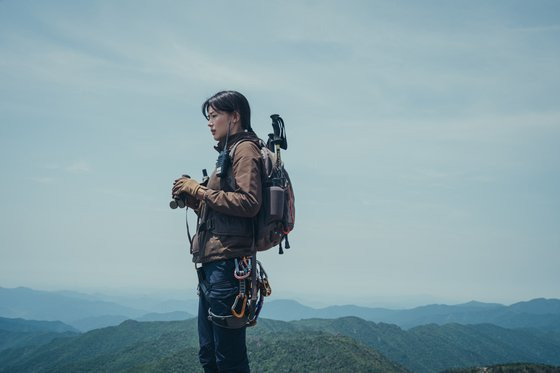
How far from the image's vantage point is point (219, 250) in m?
4.80

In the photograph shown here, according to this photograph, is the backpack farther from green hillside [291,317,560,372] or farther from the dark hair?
green hillside [291,317,560,372]

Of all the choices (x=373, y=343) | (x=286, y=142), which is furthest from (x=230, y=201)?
(x=373, y=343)

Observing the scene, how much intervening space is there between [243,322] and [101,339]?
177 meters

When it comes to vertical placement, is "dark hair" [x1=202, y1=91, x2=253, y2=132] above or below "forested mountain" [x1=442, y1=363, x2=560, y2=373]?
above

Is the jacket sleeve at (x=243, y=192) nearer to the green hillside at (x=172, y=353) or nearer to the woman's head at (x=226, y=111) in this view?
the woman's head at (x=226, y=111)

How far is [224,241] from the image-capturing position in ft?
15.8

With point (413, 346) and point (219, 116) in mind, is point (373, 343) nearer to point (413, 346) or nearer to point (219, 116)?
point (413, 346)

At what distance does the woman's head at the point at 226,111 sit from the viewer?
529 cm

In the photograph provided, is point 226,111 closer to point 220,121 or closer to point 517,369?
point 220,121

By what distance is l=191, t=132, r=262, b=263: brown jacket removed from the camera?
4703mm

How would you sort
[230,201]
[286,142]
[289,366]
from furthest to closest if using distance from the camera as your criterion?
[289,366]
[286,142]
[230,201]

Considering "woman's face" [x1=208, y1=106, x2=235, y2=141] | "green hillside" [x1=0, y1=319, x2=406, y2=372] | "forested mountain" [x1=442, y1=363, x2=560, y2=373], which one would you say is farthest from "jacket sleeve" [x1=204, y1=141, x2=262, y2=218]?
"green hillside" [x1=0, y1=319, x2=406, y2=372]

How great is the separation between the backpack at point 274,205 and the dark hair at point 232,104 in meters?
0.42

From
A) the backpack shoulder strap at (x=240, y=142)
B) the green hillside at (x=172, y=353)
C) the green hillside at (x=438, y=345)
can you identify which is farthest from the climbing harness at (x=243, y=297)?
the green hillside at (x=438, y=345)
